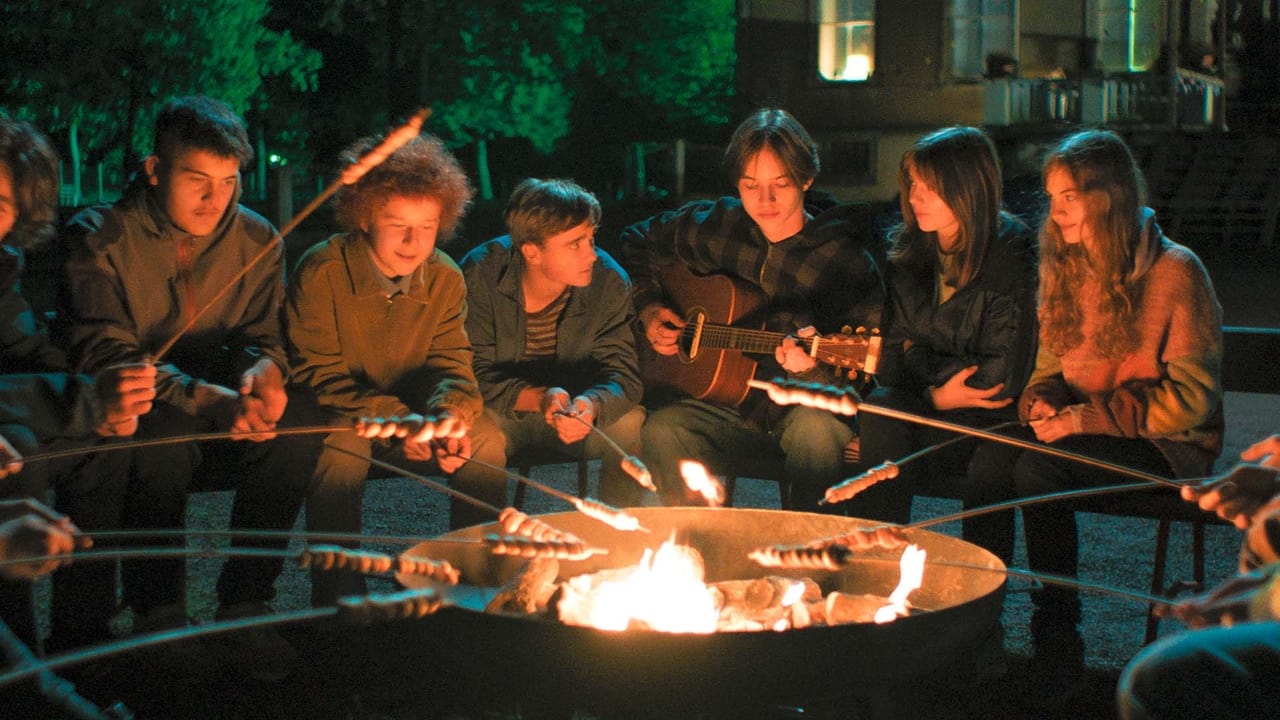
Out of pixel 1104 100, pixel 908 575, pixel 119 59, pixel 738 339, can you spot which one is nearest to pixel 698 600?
pixel 908 575

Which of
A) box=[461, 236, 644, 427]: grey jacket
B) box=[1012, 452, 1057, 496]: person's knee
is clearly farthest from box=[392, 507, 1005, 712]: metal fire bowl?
box=[461, 236, 644, 427]: grey jacket

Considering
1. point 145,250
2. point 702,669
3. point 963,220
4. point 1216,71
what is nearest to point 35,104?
point 145,250

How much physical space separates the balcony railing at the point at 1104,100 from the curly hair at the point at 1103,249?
1779 cm

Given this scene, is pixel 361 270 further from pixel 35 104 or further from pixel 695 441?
pixel 35 104

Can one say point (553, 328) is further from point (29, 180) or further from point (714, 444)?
point (29, 180)

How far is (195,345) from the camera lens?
4.82 meters

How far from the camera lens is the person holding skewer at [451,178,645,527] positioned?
16.9 ft

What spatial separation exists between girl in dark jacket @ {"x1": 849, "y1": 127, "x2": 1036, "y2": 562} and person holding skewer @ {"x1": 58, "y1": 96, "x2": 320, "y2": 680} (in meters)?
2.04

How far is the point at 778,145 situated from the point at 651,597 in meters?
2.18

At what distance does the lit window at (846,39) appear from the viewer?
22.1 meters

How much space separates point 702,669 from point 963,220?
8.26 ft

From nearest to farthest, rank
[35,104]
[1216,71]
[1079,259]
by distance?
[1079,259] → [35,104] → [1216,71]

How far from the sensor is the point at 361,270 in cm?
488

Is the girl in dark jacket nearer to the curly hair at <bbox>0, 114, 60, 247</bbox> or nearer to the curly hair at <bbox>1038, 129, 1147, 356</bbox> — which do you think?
the curly hair at <bbox>1038, 129, 1147, 356</bbox>
